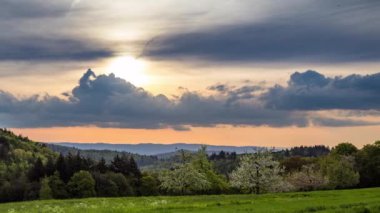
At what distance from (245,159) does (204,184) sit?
36.0ft

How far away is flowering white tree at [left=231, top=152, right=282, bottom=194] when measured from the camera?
368ft

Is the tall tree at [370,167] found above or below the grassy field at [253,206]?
above

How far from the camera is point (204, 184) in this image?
120 m

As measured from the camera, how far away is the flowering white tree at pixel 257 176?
112 metres

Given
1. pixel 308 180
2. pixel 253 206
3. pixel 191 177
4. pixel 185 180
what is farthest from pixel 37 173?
pixel 253 206

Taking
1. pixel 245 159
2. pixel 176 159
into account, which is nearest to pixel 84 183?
pixel 176 159

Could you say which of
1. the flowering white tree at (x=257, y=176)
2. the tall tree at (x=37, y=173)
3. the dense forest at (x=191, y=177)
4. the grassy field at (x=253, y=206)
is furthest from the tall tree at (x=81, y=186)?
the grassy field at (x=253, y=206)

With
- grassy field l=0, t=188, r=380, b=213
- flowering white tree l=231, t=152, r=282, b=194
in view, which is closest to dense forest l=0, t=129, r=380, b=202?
flowering white tree l=231, t=152, r=282, b=194

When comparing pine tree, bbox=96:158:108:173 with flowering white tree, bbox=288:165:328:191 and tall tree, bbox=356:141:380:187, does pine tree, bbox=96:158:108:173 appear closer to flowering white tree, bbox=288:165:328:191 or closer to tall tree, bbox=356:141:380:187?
flowering white tree, bbox=288:165:328:191

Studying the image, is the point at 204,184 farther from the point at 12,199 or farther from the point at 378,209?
the point at 378,209

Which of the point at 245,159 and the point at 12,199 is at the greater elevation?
the point at 245,159

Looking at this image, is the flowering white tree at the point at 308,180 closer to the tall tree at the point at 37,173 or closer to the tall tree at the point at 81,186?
the tall tree at the point at 81,186

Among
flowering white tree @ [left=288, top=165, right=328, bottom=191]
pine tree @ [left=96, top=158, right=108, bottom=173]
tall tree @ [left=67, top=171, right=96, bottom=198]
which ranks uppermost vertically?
pine tree @ [left=96, top=158, right=108, bottom=173]

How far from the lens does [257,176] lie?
113 metres
